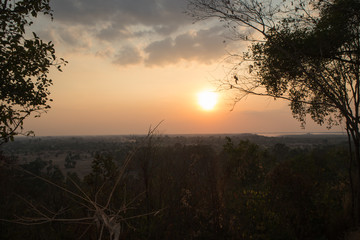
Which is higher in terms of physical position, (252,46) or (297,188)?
(252,46)

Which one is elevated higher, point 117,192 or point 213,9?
point 213,9

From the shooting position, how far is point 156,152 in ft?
17.9

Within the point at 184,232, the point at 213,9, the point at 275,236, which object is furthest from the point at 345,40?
the point at 184,232

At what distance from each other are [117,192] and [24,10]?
4.39 meters

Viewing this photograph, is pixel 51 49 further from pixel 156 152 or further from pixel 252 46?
pixel 252 46

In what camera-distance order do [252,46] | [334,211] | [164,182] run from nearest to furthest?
[164,182] < [252,46] < [334,211]

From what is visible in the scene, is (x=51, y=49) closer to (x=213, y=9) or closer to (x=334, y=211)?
(x=213, y=9)

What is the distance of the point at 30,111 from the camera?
5129 mm

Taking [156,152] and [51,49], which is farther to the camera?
[156,152]

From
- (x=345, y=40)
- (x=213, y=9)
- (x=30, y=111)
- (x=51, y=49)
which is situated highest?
(x=213, y=9)

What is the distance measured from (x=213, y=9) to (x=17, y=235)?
26.5 ft

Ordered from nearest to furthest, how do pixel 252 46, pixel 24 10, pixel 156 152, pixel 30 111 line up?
1. pixel 24 10
2. pixel 30 111
3. pixel 156 152
4. pixel 252 46

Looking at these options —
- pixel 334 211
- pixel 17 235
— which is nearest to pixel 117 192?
pixel 17 235

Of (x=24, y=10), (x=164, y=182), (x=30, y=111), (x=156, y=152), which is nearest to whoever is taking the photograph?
(x=24, y=10)
